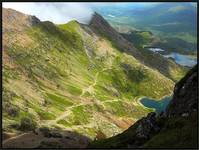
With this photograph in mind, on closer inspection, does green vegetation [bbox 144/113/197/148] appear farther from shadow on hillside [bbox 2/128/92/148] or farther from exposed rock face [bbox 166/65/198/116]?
shadow on hillside [bbox 2/128/92/148]

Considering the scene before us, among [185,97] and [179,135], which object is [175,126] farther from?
[185,97]

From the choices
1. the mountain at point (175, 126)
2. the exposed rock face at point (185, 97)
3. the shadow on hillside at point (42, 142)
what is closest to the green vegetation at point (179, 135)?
the mountain at point (175, 126)

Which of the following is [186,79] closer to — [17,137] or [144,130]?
[144,130]

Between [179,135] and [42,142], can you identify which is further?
[42,142]

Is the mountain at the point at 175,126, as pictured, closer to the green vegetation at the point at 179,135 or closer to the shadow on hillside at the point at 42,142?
the green vegetation at the point at 179,135

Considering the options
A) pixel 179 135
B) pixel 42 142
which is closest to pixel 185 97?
pixel 179 135

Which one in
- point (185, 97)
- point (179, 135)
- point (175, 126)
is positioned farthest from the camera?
point (185, 97)

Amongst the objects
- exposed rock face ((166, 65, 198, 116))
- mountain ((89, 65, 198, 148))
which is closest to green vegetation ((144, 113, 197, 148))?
mountain ((89, 65, 198, 148))
